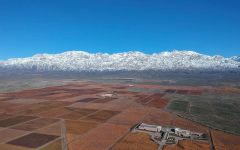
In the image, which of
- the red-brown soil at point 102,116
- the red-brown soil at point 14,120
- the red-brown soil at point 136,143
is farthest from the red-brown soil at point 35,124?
the red-brown soil at point 136,143

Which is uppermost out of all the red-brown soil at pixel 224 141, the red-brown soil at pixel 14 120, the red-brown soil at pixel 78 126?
the red-brown soil at pixel 14 120

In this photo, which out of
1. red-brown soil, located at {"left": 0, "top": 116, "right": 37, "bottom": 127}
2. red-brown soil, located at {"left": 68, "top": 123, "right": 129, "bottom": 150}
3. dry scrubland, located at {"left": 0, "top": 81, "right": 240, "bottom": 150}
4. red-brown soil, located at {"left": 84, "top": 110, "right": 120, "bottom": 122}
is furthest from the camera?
red-brown soil, located at {"left": 84, "top": 110, "right": 120, "bottom": 122}

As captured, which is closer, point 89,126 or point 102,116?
point 89,126

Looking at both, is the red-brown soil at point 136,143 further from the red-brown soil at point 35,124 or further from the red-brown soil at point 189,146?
the red-brown soil at point 35,124

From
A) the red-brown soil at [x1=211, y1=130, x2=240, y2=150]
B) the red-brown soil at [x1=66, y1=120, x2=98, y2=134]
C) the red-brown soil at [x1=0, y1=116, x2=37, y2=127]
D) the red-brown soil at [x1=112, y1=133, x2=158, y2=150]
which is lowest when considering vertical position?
the red-brown soil at [x1=211, y1=130, x2=240, y2=150]

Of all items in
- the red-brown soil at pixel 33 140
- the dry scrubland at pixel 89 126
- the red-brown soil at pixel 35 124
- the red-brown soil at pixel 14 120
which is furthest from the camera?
the red-brown soil at pixel 14 120

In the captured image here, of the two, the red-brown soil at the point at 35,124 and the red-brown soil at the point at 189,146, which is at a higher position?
the red-brown soil at the point at 35,124

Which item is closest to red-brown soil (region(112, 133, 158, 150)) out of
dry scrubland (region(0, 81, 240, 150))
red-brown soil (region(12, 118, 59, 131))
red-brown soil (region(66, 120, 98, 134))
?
dry scrubland (region(0, 81, 240, 150))

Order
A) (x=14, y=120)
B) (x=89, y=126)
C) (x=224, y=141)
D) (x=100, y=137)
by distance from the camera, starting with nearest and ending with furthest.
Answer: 1. (x=224, y=141)
2. (x=100, y=137)
3. (x=89, y=126)
4. (x=14, y=120)

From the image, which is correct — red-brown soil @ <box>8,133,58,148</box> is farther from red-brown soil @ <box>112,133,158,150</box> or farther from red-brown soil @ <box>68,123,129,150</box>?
red-brown soil @ <box>112,133,158,150</box>

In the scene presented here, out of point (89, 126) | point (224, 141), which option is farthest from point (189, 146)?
point (89, 126)

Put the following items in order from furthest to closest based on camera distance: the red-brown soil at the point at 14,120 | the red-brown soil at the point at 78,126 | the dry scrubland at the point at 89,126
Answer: the red-brown soil at the point at 14,120 < the red-brown soil at the point at 78,126 < the dry scrubland at the point at 89,126

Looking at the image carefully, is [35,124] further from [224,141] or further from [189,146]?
[224,141]
